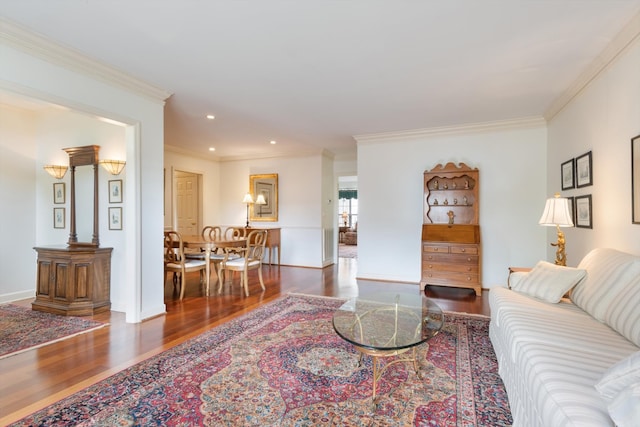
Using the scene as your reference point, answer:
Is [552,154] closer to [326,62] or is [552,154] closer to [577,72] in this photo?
[577,72]

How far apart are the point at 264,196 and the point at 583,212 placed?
5.66m

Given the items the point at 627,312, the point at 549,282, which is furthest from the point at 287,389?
the point at 549,282

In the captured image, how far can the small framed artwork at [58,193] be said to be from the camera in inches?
165

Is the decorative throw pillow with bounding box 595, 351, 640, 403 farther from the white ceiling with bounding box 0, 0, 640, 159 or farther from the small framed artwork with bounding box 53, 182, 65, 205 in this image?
the small framed artwork with bounding box 53, 182, 65, 205

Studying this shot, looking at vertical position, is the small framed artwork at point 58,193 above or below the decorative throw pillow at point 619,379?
above

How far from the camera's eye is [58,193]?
421cm

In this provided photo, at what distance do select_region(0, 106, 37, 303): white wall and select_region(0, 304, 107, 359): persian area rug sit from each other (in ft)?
1.63

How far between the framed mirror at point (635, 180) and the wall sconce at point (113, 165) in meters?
4.74

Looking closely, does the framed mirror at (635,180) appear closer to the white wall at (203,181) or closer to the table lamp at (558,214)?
the table lamp at (558,214)

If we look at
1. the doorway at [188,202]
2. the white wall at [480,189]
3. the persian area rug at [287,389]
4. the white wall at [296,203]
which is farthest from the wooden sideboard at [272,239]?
the persian area rug at [287,389]

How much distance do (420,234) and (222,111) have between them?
354 cm

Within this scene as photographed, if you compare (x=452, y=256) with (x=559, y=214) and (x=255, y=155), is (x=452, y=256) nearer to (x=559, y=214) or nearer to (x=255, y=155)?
(x=559, y=214)

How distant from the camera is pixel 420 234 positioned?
5137mm

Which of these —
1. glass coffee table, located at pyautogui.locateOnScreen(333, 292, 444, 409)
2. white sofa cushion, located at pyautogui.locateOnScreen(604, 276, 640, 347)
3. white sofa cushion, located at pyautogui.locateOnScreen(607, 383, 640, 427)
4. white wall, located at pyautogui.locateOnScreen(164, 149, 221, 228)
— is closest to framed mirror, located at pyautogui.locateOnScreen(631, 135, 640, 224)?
white sofa cushion, located at pyautogui.locateOnScreen(604, 276, 640, 347)
